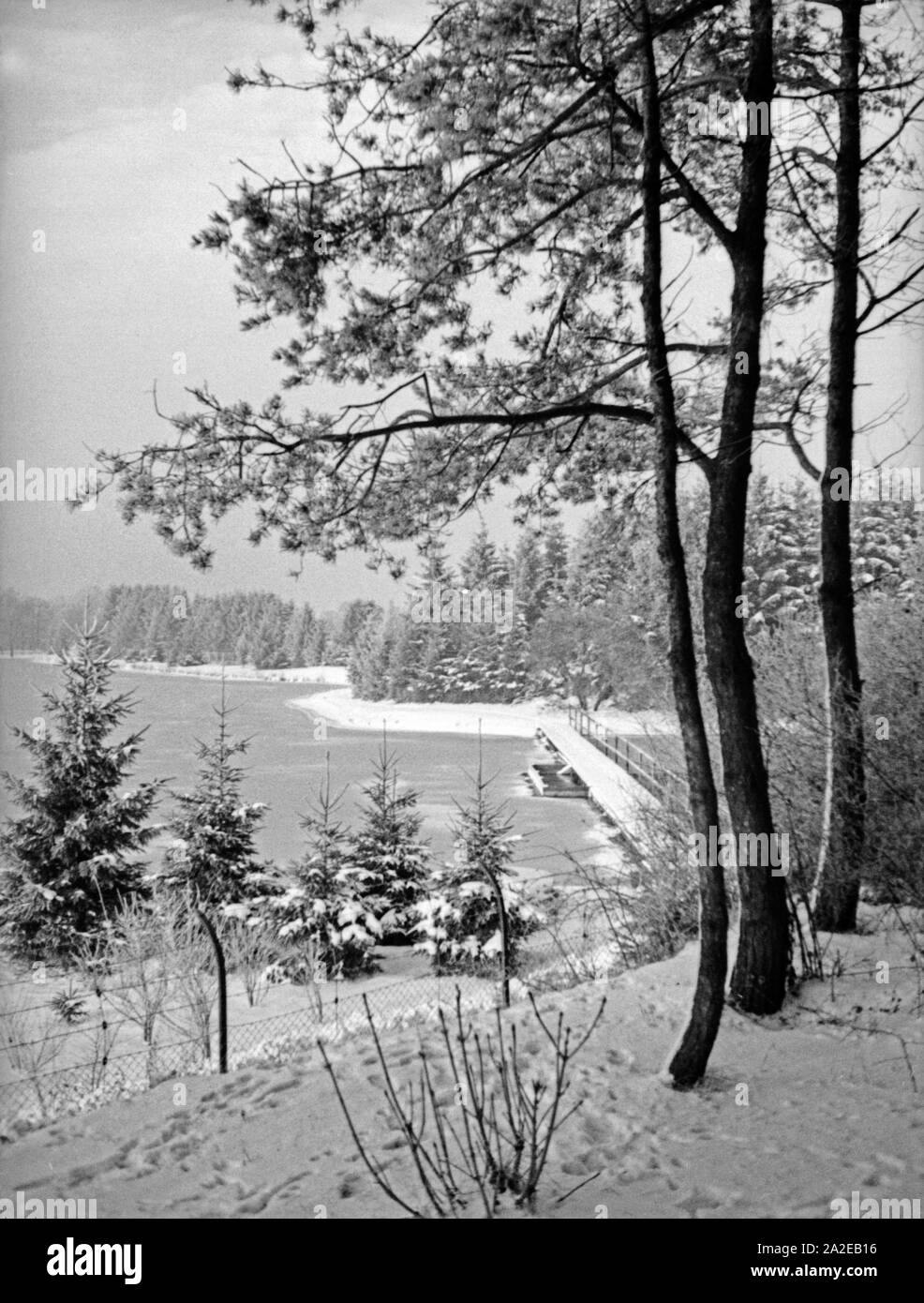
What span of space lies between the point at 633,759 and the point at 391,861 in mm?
4081

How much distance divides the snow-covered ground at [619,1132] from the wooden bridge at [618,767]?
338 cm

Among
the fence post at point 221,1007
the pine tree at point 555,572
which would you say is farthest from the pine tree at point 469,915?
the pine tree at point 555,572

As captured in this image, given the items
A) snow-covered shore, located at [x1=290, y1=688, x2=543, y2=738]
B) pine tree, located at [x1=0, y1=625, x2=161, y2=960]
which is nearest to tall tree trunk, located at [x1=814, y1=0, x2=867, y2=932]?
pine tree, located at [x1=0, y1=625, x2=161, y2=960]

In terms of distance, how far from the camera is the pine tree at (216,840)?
8180 millimetres

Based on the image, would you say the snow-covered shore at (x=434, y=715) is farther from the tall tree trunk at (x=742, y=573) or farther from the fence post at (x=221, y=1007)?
the tall tree trunk at (x=742, y=573)

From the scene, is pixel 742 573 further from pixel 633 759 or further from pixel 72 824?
pixel 633 759

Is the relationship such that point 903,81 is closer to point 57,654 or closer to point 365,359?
point 365,359

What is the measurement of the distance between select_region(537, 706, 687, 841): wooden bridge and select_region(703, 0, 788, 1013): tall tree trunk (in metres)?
3.19

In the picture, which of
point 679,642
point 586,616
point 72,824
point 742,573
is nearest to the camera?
point 679,642

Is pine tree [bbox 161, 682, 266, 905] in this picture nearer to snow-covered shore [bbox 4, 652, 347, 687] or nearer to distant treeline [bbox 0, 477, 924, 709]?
distant treeline [bbox 0, 477, 924, 709]

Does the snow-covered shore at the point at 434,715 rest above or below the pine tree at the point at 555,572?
below

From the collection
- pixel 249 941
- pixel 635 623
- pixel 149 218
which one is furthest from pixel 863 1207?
pixel 635 623

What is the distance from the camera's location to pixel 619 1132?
234cm

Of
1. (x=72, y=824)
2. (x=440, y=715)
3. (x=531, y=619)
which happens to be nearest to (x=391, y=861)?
(x=72, y=824)
